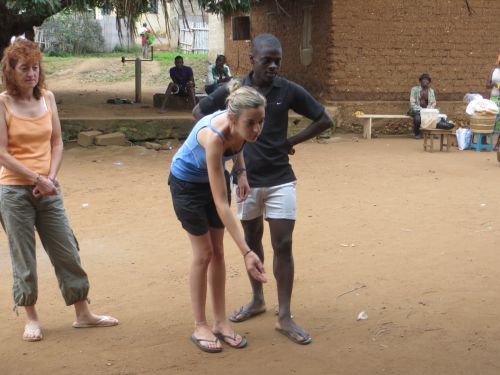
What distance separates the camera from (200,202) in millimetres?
3576

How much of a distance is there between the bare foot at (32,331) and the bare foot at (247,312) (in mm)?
1133

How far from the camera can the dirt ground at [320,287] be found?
140 inches

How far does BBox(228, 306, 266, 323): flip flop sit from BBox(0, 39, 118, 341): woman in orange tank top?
3.04 feet

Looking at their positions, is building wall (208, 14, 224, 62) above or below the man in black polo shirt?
above

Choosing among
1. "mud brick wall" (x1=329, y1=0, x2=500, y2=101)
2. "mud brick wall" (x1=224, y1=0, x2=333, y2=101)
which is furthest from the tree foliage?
"mud brick wall" (x1=329, y1=0, x2=500, y2=101)

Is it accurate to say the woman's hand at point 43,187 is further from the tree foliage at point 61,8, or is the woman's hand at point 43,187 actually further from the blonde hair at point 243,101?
the tree foliage at point 61,8

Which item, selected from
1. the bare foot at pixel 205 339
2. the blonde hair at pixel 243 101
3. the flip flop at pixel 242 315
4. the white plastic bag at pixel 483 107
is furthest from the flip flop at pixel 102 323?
the white plastic bag at pixel 483 107

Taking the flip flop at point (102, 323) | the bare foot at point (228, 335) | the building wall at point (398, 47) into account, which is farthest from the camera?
the building wall at point (398, 47)

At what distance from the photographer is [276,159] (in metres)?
3.87

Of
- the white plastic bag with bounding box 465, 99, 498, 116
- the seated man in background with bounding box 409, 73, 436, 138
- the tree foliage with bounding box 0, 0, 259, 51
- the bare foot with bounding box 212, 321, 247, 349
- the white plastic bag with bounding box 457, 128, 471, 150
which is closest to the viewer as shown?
the bare foot with bounding box 212, 321, 247, 349

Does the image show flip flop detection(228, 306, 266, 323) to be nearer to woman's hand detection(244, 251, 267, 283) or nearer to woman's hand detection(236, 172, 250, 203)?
woman's hand detection(236, 172, 250, 203)

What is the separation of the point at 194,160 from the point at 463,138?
927 centimetres

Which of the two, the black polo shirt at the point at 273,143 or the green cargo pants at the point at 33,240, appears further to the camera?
the black polo shirt at the point at 273,143

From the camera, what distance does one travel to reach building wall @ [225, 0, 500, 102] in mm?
12969
